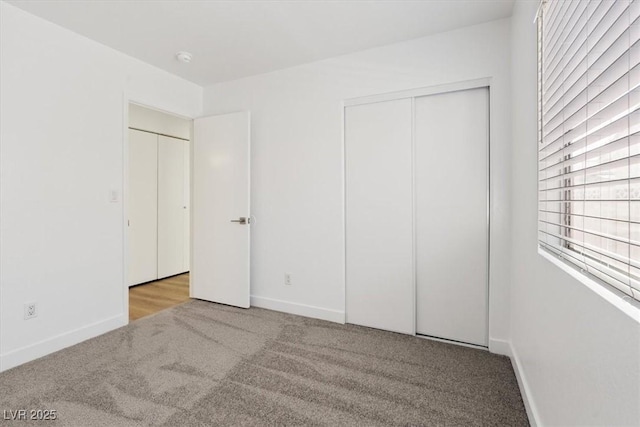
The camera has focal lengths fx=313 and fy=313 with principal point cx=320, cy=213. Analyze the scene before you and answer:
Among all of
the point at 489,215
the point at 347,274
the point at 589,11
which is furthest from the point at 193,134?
the point at 589,11

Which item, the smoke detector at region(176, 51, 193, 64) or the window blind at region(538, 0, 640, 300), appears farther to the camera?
the smoke detector at region(176, 51, 193, 64)

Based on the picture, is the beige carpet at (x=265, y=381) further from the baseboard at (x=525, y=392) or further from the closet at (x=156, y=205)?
the closet at (x=156, y=205)

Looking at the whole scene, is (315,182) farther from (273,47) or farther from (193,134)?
(193,134)

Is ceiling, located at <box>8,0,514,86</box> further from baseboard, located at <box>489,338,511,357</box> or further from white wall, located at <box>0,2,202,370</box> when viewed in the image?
baseboard, located at <box>489,338,511,357</box>

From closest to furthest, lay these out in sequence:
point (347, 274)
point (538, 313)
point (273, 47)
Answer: point (538, 313)
point (273, 47)
point (347, 274)

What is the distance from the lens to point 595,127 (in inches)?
38.4

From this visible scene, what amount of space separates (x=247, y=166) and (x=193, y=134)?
0.90m

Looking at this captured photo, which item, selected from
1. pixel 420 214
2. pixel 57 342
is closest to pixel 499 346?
pixel 420 214

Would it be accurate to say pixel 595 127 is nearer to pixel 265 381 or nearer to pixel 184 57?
pixel 265 381

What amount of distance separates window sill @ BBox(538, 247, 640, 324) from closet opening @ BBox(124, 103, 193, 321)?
3.68 m

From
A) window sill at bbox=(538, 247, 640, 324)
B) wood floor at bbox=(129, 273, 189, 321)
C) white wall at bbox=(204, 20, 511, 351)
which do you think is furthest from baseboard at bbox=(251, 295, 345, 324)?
window sill at bbox=(538, 247, 640, 324)

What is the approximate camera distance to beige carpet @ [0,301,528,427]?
1.66 m

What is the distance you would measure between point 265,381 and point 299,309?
3.89 ft

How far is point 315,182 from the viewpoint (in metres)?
3.04
